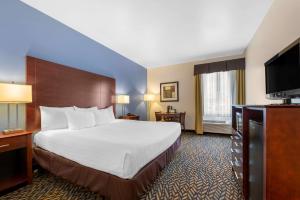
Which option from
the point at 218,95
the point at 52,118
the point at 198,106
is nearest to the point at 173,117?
the point at 198,106

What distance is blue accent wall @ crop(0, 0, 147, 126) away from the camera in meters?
2.09

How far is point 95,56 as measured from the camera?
3592 millimetres

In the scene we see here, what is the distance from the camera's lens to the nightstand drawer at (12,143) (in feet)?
5.52

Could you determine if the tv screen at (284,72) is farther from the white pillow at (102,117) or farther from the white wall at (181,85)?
the white wall at (181,85)

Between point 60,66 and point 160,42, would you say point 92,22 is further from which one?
point 160,42

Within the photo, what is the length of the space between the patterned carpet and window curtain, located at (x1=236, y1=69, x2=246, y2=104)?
237 centimetres

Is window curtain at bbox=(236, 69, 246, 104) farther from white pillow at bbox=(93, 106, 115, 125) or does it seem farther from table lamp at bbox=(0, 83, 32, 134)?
table lamp at bbox=(0, 83, 32, 134)

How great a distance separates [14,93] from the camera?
186 cm

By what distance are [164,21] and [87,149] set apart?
8.39ft

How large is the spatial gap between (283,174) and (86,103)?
336 cm

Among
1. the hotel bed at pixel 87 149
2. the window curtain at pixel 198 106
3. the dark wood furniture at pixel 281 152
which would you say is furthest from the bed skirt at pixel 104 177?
the window curtain at pixel 198 106

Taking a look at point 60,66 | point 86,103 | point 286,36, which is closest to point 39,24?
point 60,66

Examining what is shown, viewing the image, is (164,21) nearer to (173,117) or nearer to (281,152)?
(281,152)

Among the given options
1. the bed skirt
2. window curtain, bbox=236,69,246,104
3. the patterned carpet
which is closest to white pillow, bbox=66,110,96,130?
the bed skirt
